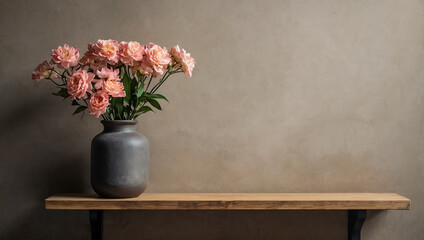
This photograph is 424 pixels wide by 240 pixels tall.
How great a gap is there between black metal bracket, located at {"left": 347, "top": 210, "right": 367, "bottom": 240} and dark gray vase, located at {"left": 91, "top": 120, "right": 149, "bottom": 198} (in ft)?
2.81

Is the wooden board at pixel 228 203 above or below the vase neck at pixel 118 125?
below

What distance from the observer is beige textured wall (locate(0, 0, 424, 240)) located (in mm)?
1827

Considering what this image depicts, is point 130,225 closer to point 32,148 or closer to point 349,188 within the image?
point 32,148

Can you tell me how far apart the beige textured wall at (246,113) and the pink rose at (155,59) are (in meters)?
0.26

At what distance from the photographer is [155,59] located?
1.55 meters

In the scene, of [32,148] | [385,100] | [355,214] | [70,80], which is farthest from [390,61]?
[32,148]

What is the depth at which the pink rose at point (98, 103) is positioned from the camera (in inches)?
59.1

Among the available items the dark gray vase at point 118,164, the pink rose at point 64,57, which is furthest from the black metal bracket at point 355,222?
the pink rose at point 64,57

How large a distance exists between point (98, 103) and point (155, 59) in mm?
260

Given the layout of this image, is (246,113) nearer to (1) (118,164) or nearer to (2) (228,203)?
(2) (228,203)

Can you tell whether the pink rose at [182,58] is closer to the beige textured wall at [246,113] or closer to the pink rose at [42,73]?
the beige textured wall at [246,113]

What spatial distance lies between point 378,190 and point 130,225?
109 centimetres

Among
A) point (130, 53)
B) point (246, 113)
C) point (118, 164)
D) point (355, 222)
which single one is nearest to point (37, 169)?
point (118, 164)

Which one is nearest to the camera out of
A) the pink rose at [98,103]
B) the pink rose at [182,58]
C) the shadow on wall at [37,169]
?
the pink rose at [98,103]
